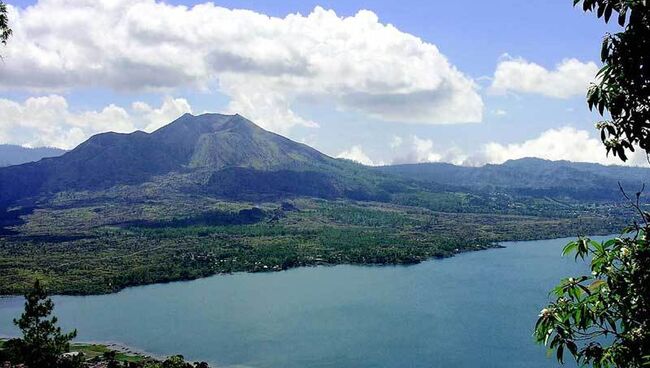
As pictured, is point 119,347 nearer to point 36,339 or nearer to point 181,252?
point 36,339

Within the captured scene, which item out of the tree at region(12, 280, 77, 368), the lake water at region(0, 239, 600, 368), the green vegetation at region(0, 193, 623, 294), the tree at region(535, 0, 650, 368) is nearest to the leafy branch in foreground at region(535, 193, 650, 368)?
the tree at region(535, 0, 650, 368)

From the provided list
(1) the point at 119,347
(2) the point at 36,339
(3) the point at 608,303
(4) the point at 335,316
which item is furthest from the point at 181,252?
(3) the point at 608,303

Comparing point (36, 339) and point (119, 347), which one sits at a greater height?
point (36, 339)

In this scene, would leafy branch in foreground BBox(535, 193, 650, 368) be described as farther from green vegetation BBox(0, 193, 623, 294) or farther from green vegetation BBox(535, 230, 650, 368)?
green vegetation BBox(0, 193, 623, 294)

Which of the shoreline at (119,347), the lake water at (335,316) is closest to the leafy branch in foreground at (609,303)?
the lake water at (335,316)

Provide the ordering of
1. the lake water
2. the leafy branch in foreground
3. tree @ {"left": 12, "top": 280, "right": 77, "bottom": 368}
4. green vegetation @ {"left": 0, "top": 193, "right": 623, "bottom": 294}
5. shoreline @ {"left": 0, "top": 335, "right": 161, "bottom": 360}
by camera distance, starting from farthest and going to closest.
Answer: green vegetation @ {"left": 0, "top": 193, "right": 623, "bottom": 294} < shoreline @ {"left": 0, "top": 335, "right": 161, "bottom": 360} < the lake water < tree @ {"left": 12, "top": 280, "right": 77, "bottom": 368} < the leafy branch in foreground

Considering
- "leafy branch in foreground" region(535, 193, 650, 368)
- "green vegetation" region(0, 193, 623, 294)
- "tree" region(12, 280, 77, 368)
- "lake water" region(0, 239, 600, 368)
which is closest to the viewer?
"leafy branch in foreground" region(535, 193, 650, 368)

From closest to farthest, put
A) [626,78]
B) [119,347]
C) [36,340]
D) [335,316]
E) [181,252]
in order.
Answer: [626,78] < [36,340] < [119,347] < [335,316] < [181,252]

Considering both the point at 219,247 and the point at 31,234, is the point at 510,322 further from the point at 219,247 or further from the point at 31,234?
the point at 31,234

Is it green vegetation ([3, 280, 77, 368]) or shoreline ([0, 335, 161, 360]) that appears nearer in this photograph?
green vegetation ([3, 280, 77, 368])
